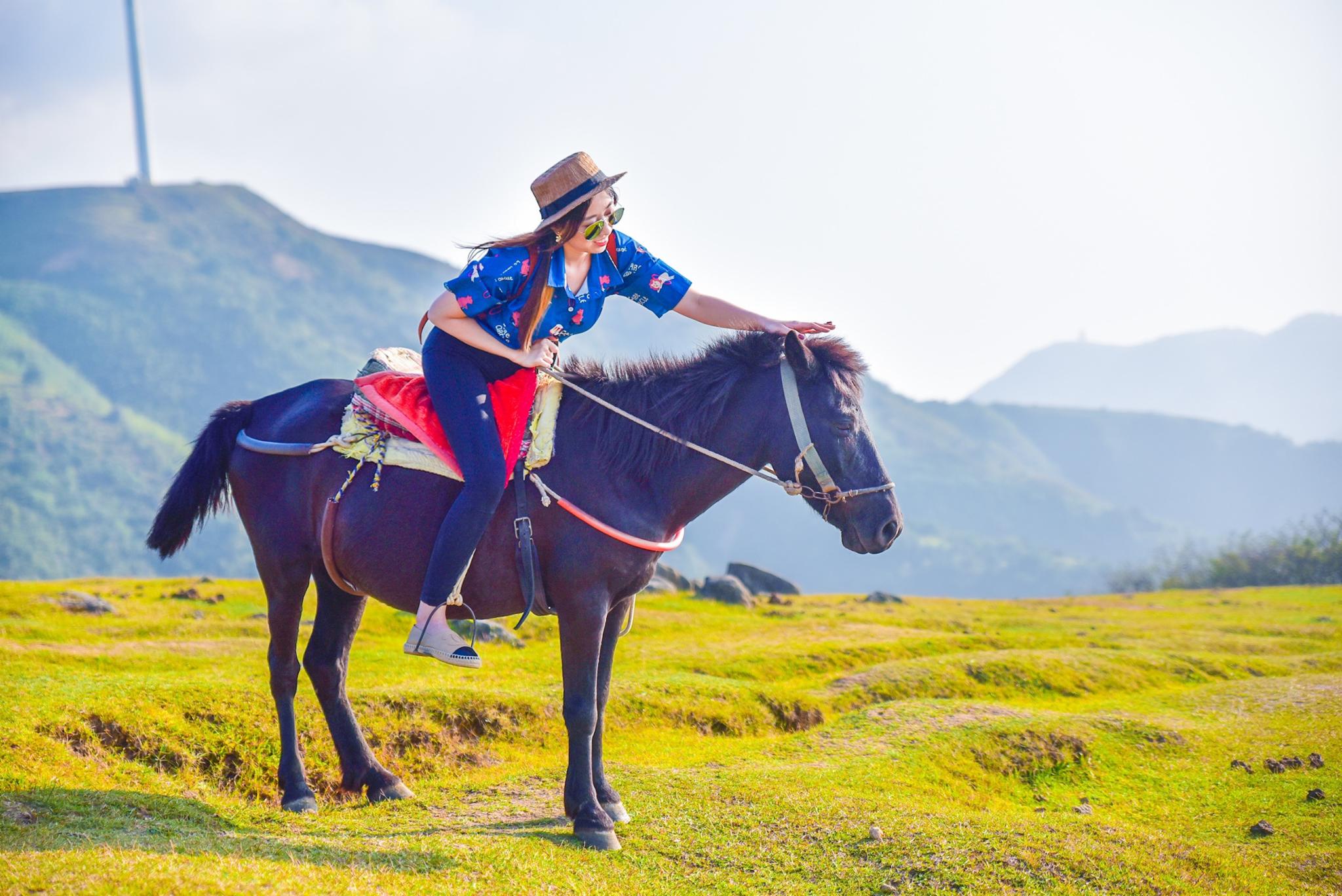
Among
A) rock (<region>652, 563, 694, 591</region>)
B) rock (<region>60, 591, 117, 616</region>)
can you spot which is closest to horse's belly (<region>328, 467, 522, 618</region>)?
rock (<region>60, 591, 117, 616</region>)

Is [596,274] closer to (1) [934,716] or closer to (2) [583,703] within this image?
(2) [583,703]

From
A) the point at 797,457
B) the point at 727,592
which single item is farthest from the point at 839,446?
the point at 727,592

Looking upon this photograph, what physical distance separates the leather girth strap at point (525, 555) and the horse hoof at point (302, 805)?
79.7 inches

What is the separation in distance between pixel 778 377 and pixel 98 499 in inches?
5888

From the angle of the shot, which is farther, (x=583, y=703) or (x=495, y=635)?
(x=495, y=635)

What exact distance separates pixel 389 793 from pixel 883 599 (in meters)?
21.4

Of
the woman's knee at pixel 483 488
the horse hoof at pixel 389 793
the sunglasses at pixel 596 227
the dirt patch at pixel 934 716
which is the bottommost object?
the dirt patch at pixel 934 716

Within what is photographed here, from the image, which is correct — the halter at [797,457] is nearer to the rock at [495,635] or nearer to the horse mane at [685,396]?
the horse mane at [685,396]

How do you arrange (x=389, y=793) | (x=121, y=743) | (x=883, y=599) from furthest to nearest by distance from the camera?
(x=883, y=599)
(x=121, y=743)
(x=389, y=793)

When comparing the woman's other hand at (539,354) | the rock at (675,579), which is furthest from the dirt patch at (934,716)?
the rock at (675,579)

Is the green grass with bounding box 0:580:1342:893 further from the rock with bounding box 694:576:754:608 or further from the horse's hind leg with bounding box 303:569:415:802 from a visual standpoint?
the rock with bounding box 694:576:754:608

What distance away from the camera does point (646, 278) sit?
6.46m

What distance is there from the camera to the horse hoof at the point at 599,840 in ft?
19.0

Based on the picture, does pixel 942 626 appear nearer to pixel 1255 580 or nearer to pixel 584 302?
pixel 584 302
